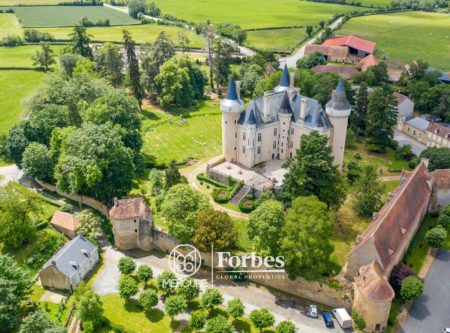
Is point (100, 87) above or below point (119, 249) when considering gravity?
above

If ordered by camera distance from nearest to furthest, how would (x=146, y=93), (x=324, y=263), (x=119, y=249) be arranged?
(x=324, y=263) < (x=119, y=249) < (x=146, y=93)

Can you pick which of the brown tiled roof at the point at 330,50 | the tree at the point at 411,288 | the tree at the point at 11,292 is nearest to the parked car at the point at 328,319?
the tree at the point at 411,288

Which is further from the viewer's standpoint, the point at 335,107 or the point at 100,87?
the point at 100,87

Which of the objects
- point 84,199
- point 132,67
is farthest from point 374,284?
point 132,67

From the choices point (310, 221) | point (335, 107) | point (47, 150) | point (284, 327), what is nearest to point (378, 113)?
point (335, 107)

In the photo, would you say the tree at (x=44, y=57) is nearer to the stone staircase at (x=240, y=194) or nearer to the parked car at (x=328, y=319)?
the stone staircase at (x=240, y=194)

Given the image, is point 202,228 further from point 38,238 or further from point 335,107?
point 335,107

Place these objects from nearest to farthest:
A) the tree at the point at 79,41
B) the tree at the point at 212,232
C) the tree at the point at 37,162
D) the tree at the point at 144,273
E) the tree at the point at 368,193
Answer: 1. the tree at the point at 144,273
2. the tree at the point at 212,232
3. the tree at the point at 368,193
4. the tree at the point at 37,162
5. the tree at the point at 79,41
